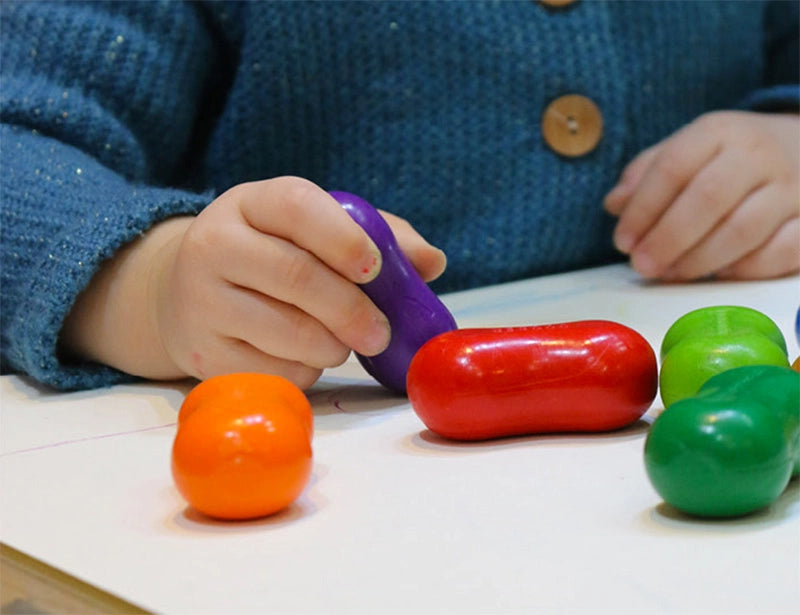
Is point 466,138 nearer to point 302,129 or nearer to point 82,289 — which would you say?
point 302,129

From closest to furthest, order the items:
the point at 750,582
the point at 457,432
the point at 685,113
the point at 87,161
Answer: the point at 750,582
the point at 457,432
the point at 87,161
the point at 685,113

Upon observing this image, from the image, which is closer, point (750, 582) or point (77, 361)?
point (750, 582)

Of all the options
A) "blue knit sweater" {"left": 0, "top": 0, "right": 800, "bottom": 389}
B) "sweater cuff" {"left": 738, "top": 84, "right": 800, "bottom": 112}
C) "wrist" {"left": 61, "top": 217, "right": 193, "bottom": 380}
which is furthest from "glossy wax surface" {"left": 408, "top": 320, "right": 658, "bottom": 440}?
"sweater cuff" {"left": 738, "top": 84, "right": 800, "bottom": 112}

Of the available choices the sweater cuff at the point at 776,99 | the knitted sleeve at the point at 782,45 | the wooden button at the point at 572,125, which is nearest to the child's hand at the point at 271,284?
the wooden button at the point at 572,125

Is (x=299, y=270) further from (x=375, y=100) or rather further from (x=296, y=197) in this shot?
(x=375, y=100)

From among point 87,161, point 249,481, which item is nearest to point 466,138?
point 87,161

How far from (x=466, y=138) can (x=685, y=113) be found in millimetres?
276

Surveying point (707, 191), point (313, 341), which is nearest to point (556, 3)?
point (707, 191)

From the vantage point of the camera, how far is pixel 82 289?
62 centimetres

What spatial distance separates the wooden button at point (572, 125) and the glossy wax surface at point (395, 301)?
1.34ft

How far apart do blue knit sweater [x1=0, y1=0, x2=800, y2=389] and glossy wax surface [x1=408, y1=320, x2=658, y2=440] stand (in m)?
0.38

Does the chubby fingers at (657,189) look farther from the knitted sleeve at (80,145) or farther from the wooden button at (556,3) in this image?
the knitted sleeve at (80,145)

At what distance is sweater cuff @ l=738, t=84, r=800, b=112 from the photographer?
1026 millimetres

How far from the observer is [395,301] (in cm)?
55
